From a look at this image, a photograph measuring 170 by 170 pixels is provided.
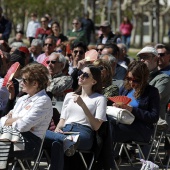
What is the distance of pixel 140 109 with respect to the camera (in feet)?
32.0

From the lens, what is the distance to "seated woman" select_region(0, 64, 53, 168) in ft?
28.1

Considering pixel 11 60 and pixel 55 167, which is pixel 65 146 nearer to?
pixel 55 167

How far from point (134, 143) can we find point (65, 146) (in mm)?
1379

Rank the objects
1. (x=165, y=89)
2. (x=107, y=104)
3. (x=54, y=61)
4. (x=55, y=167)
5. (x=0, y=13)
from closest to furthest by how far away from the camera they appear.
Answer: (x=55, y=167) < (x=107, y=104) < (x=165, y=89) < (x=54, y=61) < (x=0, y=13)

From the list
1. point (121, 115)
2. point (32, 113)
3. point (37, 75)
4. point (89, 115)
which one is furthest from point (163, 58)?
point (32, 113)

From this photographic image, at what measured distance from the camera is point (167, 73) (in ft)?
37.4

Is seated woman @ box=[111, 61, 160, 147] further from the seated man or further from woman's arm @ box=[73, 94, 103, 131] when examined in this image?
the seated man

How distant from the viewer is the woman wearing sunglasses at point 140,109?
31.8ft

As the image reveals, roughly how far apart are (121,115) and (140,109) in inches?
13.2

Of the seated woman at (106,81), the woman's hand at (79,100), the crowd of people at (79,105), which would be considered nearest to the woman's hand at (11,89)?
the crowd of people at (79,105)

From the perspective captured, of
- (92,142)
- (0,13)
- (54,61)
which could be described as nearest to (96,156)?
(92,142)

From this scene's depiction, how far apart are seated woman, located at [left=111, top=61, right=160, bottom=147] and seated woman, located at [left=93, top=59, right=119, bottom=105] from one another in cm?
46

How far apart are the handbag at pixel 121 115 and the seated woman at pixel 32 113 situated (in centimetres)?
112

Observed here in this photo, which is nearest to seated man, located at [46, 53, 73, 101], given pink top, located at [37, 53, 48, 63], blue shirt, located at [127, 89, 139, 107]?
blue shirt, located at [127, 89, 139, 107]
